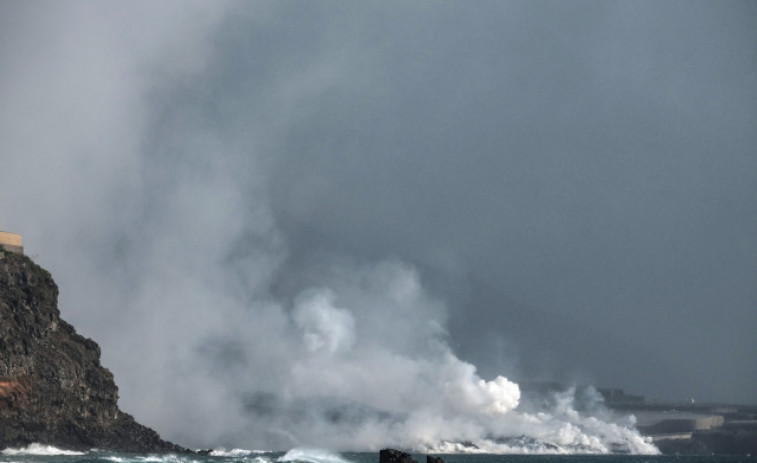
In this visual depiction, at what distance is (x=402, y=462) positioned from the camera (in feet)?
538

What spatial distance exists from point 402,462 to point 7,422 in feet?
240

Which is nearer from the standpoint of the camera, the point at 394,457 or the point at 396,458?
the point at 396,458

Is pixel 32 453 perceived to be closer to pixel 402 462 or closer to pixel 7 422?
pixel 7 422

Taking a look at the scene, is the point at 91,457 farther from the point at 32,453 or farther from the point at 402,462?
the point at 402,462

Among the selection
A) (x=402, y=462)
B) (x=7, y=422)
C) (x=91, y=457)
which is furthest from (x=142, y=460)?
(x=402, y=462)

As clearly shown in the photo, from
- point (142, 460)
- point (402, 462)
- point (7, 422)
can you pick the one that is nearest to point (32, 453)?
point (7, 422)

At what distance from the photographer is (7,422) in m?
200

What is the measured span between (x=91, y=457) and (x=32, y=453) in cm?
994

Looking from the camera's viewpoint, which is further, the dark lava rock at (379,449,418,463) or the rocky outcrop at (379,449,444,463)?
the dark lava rock at (379,449,418,463)

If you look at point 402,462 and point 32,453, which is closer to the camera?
point 402,462

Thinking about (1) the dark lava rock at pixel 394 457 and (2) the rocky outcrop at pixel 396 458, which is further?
(1) the dark lava rock at pixel 394 457

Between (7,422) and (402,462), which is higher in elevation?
(7,422)

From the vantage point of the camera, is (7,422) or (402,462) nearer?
(402,462)

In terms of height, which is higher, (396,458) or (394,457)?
(394,457)
